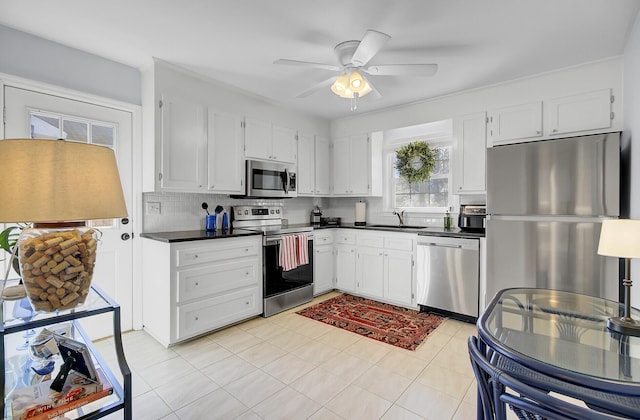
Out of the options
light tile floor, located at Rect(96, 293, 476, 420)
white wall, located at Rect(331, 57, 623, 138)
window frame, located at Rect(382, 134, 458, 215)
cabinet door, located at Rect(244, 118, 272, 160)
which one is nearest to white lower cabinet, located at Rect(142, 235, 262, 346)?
light tile floor, located at Rect(96, 293, 476, 420)

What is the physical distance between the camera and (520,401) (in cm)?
76

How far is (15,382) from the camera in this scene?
1.20 meters

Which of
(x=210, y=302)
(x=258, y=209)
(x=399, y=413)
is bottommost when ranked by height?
(x=399, y=413)

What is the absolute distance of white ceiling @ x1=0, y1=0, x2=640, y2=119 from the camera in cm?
200

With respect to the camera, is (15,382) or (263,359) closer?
(15,382)

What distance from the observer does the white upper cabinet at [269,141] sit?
3.62 m

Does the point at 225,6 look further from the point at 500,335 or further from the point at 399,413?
the point at 399,413

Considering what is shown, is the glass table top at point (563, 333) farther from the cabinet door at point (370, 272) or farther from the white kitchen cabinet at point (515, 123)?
the cabinet door at point (370, 272)

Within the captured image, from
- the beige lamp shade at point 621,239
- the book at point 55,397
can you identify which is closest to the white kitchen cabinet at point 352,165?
the beige lamp shade at point 621,239

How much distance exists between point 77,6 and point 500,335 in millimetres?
3043

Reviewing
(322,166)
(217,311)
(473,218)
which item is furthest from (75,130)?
(473,218)

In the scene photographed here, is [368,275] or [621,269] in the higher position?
[621,269]

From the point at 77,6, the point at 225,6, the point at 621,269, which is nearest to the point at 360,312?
the point at 621,269

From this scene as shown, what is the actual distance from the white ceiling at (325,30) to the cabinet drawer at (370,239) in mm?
1909
